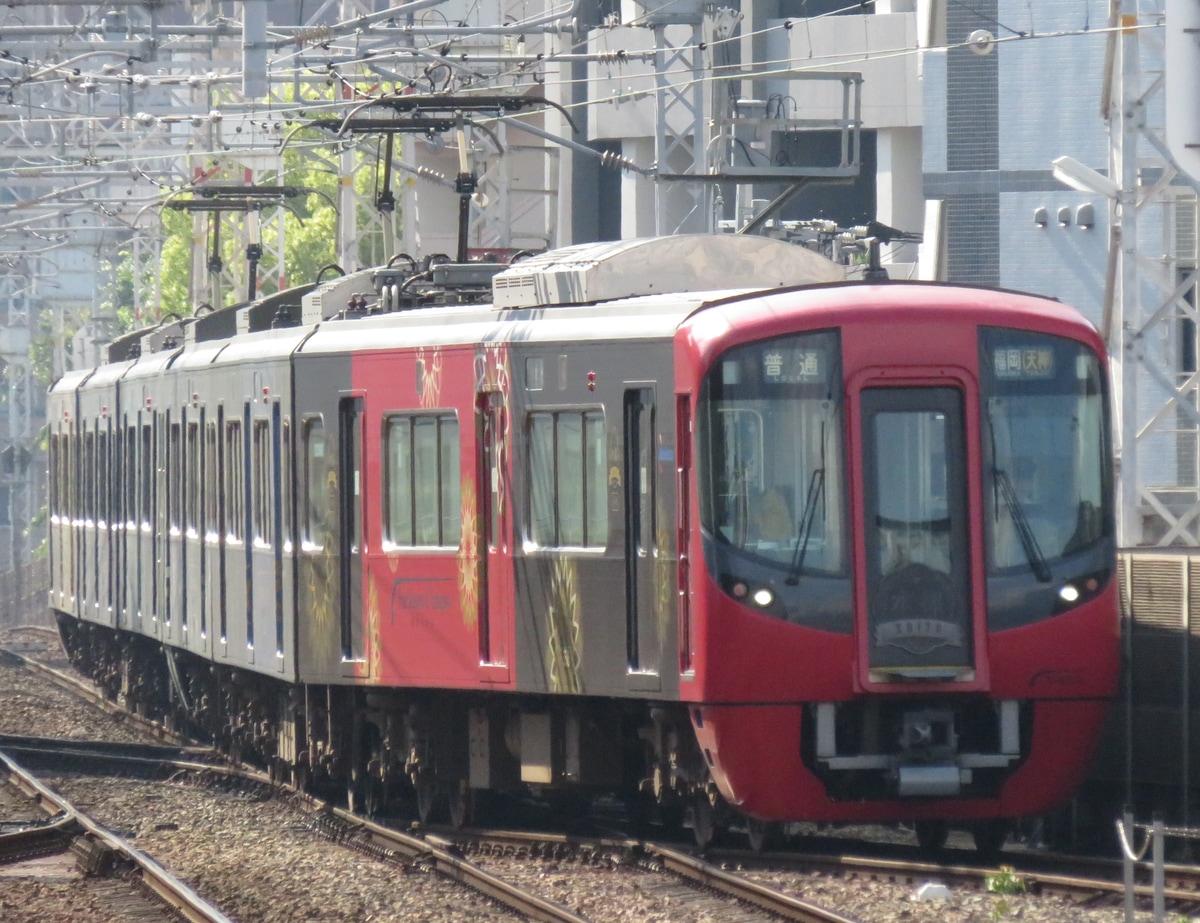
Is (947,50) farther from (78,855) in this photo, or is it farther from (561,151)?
(561,151)

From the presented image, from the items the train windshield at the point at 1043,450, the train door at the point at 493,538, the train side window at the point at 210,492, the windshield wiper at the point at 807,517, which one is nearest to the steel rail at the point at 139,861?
the train door at the point at 493,538

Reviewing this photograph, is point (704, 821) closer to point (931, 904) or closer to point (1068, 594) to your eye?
point (931, 904)

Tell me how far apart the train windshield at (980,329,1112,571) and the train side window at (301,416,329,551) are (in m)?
4.34

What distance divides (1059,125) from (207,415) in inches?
335

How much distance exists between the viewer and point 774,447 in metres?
10.7

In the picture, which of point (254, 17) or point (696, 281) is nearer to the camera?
point (696, 281)

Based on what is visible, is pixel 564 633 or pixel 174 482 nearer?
pixel 564 633

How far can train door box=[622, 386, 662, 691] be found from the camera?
11.2 meters

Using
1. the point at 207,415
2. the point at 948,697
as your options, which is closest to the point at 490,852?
the point at 948,697

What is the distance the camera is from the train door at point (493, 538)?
1212 centimetres

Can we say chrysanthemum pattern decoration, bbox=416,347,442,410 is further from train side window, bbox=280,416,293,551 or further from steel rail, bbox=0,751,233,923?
steel rail, bbox=0,751,233,923

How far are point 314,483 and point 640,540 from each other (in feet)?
10.6

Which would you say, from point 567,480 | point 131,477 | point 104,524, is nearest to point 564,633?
point 567,480

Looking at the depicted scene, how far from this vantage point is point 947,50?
21.3 metres
